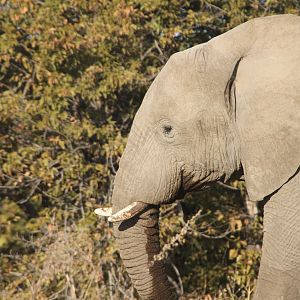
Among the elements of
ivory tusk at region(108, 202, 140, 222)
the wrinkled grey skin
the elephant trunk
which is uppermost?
the wrinkled grey skin

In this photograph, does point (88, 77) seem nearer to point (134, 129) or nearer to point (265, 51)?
point (134, 129)

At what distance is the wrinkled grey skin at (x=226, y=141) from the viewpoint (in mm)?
3428

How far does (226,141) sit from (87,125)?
9.58ft

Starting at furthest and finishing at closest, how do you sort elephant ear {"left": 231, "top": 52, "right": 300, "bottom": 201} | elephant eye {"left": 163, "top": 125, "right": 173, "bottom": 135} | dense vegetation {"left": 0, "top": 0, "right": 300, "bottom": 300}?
1. dense vegetation {"left": 0, "top": 0, "right": 300, "bottom": 300}
2. elephant eye {"left": 163, "top": 125, "right": 173, "bottom": 135}
3. elephant ear {"left": 231, "top": 52, "right": 300, "bottom": 201}

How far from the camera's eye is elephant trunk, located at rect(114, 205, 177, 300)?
3.93 meters

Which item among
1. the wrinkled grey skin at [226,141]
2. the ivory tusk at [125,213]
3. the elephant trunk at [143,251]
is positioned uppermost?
the wrinkled grey skin at [226,141]

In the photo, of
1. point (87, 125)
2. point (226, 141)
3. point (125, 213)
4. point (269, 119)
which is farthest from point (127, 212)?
point (87, 125)

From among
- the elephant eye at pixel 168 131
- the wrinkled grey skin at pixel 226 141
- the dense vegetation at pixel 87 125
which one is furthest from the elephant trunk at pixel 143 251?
the dense vegetation at pixel 87 125

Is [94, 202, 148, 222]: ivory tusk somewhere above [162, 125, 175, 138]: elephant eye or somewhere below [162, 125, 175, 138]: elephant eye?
below

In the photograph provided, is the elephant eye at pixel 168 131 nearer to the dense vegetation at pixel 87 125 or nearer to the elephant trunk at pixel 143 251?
the elephant trunk at pixel 143 251

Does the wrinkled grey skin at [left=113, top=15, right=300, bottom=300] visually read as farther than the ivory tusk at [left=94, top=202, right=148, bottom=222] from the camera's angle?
No

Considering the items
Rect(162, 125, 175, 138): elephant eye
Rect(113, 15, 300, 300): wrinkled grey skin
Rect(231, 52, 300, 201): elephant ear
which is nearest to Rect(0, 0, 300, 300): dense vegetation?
Rect(113, 15, 300, 300): wrinkled grey skin

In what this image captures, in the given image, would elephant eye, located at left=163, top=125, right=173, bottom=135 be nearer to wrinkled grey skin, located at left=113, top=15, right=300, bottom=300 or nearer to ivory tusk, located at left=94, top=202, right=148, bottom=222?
wrinkled grey skin, located at left=113, top=15, right=300, bottom=300

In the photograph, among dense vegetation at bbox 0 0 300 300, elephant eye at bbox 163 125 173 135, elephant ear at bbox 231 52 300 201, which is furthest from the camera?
dense vegetation at bbox 0 0 300 300
